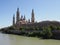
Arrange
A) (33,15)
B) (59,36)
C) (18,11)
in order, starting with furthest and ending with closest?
(18,11) < (33,15) < (59,36)

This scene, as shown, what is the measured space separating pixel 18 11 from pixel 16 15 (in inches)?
89.2

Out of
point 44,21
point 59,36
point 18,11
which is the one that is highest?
point 18,11

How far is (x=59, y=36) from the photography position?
32.2 metres

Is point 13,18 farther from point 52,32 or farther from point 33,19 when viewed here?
point 52,32

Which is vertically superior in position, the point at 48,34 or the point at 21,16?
the point at 21,16

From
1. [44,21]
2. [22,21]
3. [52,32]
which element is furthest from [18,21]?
[52,32]

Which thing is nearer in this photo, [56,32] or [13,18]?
[56,32]

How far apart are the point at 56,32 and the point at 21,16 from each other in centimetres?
5894

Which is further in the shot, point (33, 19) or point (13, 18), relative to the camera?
point (13, 18)

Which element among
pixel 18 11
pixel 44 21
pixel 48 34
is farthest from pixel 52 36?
pixel 18 11

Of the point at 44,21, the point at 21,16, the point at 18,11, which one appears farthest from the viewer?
the point at 21,16

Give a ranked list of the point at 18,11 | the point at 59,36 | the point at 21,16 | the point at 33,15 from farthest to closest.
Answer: the point at 21,16
the point at 18,11
the point at 33,15
the point at 59,36

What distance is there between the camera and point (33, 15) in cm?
7519

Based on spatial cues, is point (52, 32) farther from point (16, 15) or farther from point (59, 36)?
point (16, 15)
